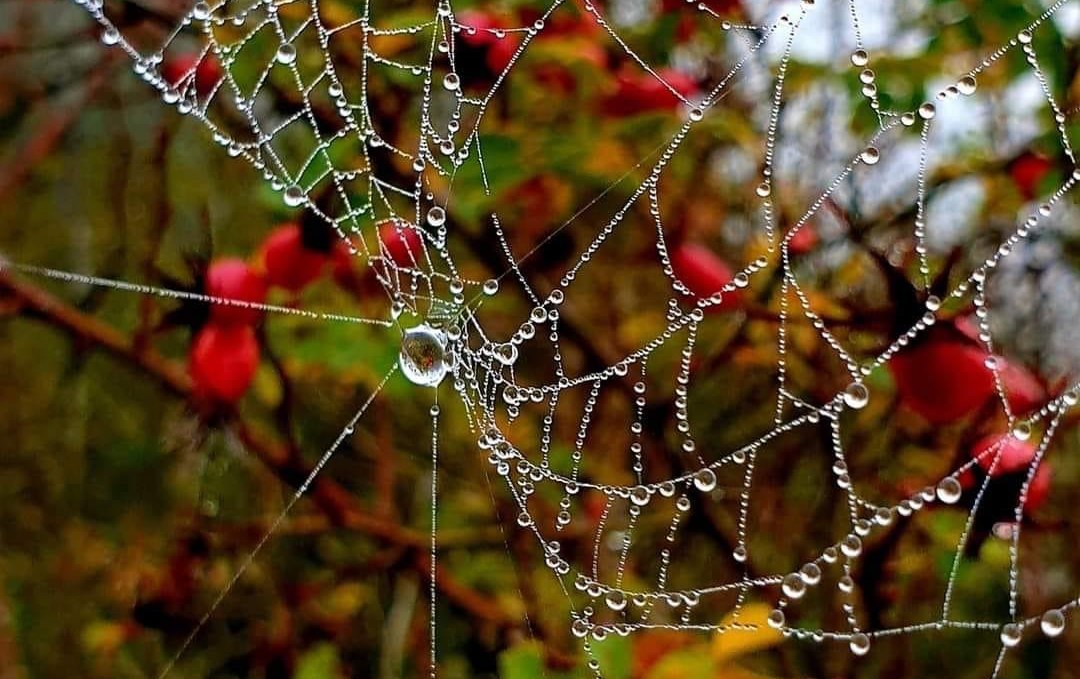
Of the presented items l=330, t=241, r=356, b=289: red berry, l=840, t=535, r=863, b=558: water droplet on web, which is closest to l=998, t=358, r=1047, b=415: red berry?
l=840, t=535, r=863, b=558: water droplet on web

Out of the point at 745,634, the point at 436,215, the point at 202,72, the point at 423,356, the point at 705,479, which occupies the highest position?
the point at 202,72

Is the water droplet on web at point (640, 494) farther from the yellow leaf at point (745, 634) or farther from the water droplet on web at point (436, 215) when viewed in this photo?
the water droplet on web at point (436, 215)

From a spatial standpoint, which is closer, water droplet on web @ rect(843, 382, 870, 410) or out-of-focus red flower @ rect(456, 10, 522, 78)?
water droplet on web @ rect(843, 382, 870, 410)

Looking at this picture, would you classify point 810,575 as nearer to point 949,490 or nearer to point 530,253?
point 949,490

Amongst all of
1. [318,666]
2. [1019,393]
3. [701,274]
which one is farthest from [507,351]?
[1019,393]

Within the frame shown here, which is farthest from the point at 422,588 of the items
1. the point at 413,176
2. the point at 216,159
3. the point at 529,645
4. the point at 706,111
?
the point at 216,159

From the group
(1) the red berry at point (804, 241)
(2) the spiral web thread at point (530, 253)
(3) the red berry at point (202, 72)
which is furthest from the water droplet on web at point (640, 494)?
(3) the red berry at point (202, 72)

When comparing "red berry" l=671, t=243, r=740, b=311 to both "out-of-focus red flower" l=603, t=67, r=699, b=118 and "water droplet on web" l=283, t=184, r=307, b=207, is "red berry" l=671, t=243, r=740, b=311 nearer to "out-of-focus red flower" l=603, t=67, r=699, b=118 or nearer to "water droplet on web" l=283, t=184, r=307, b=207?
"out-of-focus red flower" l=603, t=67, r=699, b=118
